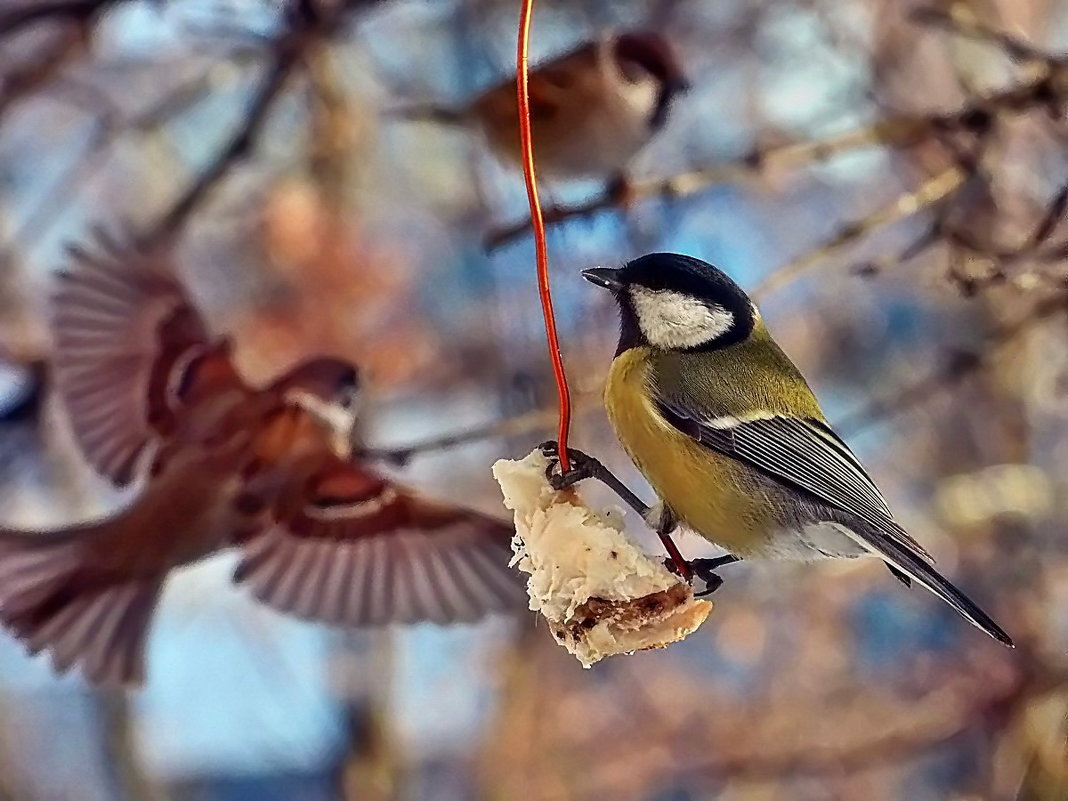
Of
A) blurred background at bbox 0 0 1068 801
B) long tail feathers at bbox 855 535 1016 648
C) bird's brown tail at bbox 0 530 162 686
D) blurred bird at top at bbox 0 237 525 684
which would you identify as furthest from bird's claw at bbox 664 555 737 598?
blurred background at bbox 0 0 1068 801

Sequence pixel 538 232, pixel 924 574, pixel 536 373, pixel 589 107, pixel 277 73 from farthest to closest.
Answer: pixel 536 373 → pixel 589 107 → pixel 277 73 → pixel 924 574 → pixel 538 232

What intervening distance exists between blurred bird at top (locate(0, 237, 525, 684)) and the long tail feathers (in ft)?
1.51

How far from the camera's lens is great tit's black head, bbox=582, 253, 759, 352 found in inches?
35.7

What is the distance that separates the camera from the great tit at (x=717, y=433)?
910 mm

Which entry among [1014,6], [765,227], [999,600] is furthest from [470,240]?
[999,600]

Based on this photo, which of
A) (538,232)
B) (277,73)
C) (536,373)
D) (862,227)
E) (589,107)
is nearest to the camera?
(538,232)

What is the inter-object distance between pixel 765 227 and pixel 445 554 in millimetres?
1827

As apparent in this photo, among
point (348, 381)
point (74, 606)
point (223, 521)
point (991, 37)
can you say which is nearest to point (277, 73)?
point (348, 381)

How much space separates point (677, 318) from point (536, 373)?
1.41 metres

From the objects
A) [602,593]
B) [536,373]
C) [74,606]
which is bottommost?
[536,373]

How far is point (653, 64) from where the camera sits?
196 centimetres

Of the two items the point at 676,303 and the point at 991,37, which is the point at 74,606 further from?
the point at 991,37

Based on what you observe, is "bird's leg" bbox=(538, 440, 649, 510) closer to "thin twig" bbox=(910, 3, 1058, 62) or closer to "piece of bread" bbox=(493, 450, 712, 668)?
"piece of bread" bbox=(493, 450, 712, 668)

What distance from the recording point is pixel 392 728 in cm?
257
